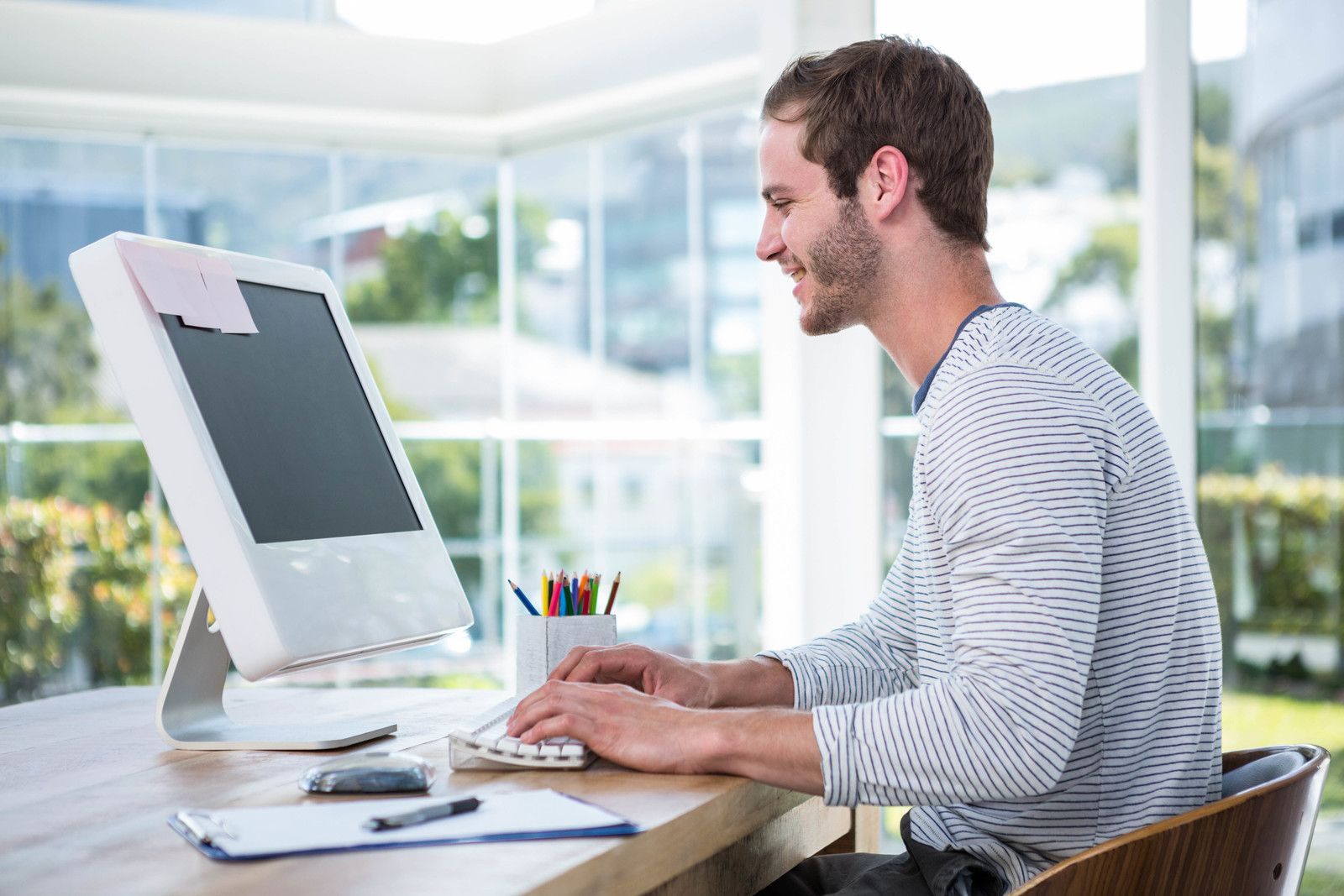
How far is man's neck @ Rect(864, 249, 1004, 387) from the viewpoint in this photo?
1320 millimetres

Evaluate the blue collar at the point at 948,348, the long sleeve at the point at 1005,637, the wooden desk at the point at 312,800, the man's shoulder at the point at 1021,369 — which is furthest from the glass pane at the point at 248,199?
the long sleeve at the point at 1005,637

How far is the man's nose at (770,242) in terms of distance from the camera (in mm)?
1430

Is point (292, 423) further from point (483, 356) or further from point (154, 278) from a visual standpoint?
point (483, 356)

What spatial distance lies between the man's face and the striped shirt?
16 centimetres

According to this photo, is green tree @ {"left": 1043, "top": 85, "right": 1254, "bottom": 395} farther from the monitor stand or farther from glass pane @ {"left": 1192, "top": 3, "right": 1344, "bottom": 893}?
the monitor stand

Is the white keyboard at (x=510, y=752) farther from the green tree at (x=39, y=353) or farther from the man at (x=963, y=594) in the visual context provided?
the green tree at (x=39, y=353)

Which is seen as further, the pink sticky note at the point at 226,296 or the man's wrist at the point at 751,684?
the man's wrist at the point at 751,684

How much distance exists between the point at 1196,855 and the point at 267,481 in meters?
0.86

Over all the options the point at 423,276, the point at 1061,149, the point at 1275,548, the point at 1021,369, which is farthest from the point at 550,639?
the point at 423,276

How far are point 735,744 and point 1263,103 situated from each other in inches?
115

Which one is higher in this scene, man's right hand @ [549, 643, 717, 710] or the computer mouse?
man's right hand @ [549, 643, 717, 710]

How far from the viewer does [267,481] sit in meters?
1.18

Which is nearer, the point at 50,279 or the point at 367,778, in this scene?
the point at 367,778

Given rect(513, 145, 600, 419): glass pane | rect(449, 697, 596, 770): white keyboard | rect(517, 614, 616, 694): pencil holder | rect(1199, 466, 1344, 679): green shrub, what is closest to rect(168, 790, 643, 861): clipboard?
rect(449, 697, 596, 770): white keyboard
